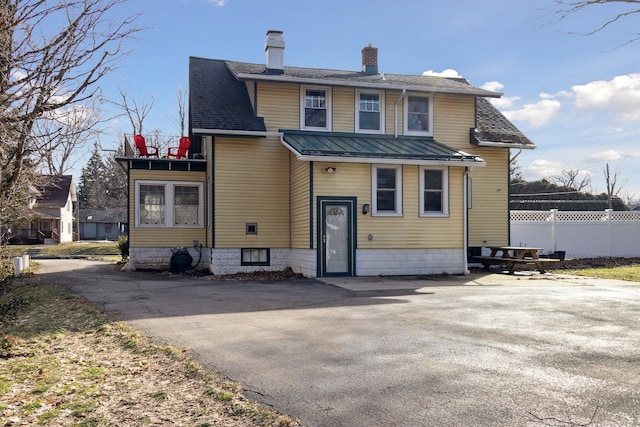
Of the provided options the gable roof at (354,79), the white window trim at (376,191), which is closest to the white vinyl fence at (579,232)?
the gable roof at (354,79)

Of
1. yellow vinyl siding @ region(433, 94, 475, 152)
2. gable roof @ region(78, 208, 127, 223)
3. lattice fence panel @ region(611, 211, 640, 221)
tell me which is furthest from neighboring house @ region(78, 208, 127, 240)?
lattice fence panel @ region(611, 211, 640, 221)

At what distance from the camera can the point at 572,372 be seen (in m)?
5.36

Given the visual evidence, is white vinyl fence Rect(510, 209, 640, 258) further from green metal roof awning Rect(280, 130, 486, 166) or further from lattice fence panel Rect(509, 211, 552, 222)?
green metal roof awning Rect(280, 130, 486, 166)

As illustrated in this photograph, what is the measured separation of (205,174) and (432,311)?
11.8 metres

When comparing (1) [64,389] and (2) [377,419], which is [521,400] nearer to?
(2) [377,419]

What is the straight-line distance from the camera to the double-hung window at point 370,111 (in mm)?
18109

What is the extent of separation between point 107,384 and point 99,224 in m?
66.5

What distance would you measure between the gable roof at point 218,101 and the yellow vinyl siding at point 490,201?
25.2ft

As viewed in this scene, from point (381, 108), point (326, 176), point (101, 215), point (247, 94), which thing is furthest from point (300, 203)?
point (101, 215)

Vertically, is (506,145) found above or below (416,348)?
above

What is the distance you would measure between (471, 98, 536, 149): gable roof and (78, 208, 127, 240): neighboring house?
174 feet

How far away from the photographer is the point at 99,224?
6700 cm

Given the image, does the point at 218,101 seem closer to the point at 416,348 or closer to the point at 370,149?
the point at 370,149

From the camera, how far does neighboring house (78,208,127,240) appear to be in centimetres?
6488
